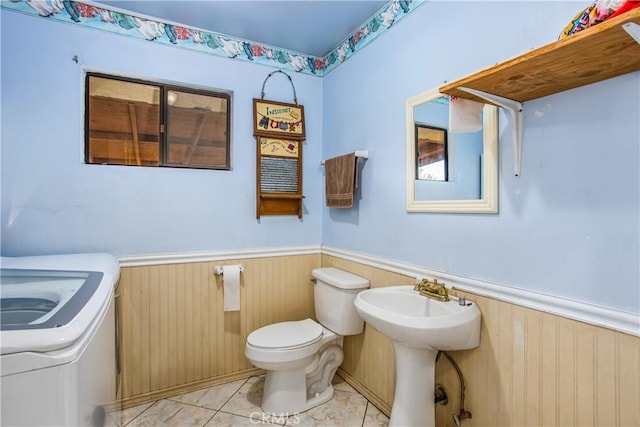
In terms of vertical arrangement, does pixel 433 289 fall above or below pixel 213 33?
below

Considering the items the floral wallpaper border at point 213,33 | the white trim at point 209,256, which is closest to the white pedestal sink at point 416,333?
the white trim at point 209,256

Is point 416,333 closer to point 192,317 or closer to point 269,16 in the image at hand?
point 192,317

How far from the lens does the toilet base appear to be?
187cm

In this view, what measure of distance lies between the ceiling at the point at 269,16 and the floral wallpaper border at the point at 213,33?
39mm

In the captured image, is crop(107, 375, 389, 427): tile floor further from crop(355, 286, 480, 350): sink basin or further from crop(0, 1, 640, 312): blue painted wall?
crop(0, 1, 640, 312): blue painted wall

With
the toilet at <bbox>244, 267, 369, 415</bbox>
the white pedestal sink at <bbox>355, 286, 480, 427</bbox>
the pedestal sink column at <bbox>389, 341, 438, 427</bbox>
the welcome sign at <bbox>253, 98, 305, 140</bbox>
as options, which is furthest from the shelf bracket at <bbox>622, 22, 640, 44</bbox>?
the welcome sign at <bbox>253, 98, 305, 140</bbox>

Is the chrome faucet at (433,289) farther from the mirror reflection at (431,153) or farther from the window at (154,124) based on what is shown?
the window at (154,124)

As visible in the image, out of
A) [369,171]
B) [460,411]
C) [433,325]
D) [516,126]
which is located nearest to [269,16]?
[369,171]

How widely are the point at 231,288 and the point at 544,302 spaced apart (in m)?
1.77

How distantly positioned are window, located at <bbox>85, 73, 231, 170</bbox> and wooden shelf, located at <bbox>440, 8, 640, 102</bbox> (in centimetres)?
163

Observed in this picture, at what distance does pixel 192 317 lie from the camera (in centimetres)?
214

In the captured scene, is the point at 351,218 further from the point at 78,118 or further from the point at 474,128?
the point at 78,118

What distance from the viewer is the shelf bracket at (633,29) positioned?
73cm

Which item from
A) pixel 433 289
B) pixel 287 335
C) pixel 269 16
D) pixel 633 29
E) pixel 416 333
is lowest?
pixel 287 335
